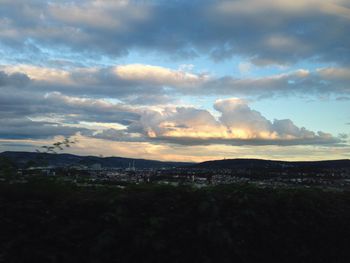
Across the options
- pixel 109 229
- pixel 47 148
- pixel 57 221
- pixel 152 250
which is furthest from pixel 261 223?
pixel 47 148

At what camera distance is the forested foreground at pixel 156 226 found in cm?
485

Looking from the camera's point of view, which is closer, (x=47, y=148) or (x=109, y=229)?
(x=109, y=229)

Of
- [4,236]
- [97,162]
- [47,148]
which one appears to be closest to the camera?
[4,236]

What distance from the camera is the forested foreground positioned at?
4.85m

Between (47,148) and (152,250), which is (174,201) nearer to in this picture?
(152,250)

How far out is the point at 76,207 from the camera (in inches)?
205

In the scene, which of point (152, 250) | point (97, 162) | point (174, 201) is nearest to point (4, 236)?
point (152, 250)

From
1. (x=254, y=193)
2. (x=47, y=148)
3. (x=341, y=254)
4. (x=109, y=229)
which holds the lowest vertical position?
(x=341, y=254)

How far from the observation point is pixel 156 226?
5.15m

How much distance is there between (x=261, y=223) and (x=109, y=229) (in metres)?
2.22

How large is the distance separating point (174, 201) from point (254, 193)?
4.84 feet

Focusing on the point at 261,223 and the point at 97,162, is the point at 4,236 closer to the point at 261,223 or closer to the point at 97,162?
the point at 97,162

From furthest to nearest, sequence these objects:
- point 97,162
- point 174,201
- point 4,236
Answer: point 97,162 < point 174,201 < point 4,236

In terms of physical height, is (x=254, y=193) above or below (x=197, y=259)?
above
